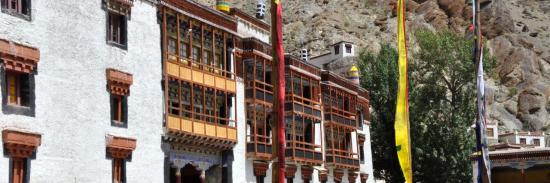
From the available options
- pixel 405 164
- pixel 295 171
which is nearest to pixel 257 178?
pixel 295 171

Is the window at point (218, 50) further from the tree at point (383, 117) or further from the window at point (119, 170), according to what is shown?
the tree at point (383, 117)

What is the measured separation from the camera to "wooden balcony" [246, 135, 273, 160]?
3803 centimetres

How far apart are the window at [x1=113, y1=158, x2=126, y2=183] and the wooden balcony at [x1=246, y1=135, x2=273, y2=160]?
9.28 meters

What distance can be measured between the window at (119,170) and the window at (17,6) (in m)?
6.77

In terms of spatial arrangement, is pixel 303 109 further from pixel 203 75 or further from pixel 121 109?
pixel 121 109

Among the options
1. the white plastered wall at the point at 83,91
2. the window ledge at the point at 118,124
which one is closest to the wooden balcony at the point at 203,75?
the white plastered wall at the point at 83,91

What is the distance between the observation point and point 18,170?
25000mm

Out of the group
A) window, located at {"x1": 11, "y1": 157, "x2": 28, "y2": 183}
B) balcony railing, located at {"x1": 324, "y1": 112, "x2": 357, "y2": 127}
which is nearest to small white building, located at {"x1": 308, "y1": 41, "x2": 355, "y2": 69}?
balcony railing, located at {"x1": 324, "y1": 112, "x2": 357, "y2": 127}

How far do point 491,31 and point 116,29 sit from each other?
7338 centimetres

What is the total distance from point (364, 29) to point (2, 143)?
7658cm

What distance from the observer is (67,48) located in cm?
2720

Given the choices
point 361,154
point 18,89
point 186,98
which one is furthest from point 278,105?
point 361,154

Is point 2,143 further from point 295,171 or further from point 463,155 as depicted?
point 463,155

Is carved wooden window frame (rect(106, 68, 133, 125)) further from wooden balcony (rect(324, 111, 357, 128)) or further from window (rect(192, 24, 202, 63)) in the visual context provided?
wooden balcony (rect(324, 111, 357, 128))
